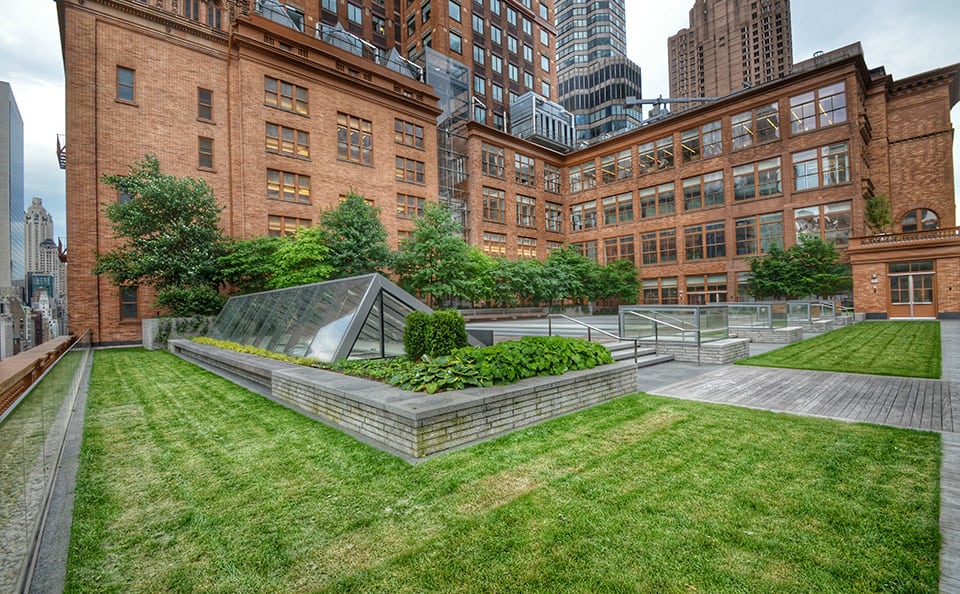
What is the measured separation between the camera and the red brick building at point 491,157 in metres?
21.4

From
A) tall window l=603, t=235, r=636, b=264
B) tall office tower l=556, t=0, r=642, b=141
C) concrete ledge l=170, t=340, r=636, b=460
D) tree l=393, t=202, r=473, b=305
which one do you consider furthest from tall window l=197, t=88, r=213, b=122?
tall office tower l=556, t=0, r=642, b=141

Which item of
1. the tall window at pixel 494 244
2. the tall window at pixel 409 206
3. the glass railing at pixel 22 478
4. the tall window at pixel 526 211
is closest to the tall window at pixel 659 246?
the tall window at pixel 526 211

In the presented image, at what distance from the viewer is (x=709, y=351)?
10.8 metres

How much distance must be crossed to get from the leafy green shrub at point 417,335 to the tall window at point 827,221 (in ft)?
113

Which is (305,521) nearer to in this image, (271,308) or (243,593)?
(243,593)

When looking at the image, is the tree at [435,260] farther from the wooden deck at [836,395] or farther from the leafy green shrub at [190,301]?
the wooden deck at [836,395]

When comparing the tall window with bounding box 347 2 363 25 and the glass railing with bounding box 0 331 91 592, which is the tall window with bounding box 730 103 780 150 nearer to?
the tall window with bounding box 347 2 363 25

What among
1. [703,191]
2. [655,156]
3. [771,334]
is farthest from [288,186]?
[703,191]

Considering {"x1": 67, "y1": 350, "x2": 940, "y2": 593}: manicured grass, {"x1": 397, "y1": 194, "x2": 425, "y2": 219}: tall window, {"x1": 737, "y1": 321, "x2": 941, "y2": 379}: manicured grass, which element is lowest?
{"x1": 737, "y1": 321, "x2": 941, "y2": 379}: manicured grass

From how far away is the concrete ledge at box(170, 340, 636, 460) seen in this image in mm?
4656

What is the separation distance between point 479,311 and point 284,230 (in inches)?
572

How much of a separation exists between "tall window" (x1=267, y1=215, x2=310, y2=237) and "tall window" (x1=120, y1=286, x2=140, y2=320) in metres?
7.45

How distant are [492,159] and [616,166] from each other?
13472 mm

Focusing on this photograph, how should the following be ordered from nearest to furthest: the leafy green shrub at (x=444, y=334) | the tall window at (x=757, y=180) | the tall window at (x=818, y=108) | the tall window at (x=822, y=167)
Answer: the leafy green shrub at (x=444, y=334), the tall window at (x=822, y=167), the tall window at (x=818, y=108), the tall window at (x=757, y=180)
